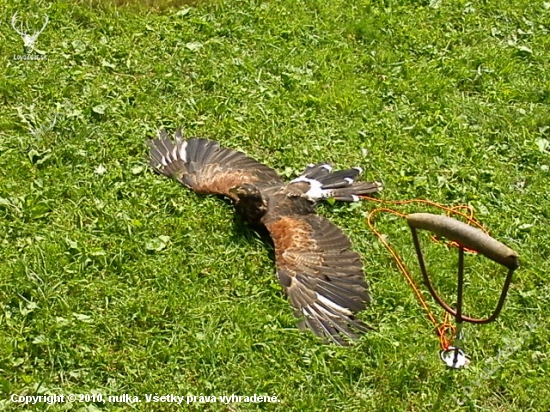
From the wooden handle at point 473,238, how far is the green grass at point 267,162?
1.16 meters

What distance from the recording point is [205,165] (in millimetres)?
6125

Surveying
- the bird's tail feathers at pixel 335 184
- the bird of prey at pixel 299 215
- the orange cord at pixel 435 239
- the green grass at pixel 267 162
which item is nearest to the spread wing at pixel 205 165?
the bird of prey at pixel 299 215

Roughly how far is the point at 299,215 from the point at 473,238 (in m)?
2.02

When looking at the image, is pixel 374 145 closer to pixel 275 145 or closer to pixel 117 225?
pixel 275 145

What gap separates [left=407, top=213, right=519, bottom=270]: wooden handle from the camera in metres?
3.67

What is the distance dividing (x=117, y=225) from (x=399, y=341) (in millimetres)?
2056

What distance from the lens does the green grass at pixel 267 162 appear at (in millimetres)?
4711

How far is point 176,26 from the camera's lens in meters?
7.61

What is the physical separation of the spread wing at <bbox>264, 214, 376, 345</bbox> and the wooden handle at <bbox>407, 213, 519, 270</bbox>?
45.9 inches

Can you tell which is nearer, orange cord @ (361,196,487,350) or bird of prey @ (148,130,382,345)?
orange cord @ (361,196,487,350)

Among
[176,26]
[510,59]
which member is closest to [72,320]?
[176,26]

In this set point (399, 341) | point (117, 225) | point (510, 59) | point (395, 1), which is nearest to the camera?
point (399, 341)
